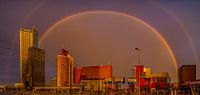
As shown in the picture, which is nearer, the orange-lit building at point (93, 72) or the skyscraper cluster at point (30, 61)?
the skyscraper cluster at point (30, 61)

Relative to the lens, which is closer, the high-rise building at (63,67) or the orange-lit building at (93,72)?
the high-rise building at (63,67)

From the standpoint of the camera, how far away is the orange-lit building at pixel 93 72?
386 feet

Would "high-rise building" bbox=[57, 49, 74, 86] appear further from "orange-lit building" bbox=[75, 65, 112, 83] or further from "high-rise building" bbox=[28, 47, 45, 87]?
"high-rise building" bbox=[28, 47, 45, 87]

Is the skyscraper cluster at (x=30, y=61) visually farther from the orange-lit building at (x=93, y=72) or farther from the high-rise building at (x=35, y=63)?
the orange-lit building at (x=93, y=72)

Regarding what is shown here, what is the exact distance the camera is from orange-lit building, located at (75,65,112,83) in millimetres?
117550

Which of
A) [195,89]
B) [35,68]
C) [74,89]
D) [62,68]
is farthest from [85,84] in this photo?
[195,89]

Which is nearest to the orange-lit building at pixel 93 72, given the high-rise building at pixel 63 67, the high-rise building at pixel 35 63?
the high-rise building at pixel 63 67

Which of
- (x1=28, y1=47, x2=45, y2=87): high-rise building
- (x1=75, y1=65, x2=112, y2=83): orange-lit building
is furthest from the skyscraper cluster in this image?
(x1=75, y1=65, x2=112, y2=83): orange-lit building

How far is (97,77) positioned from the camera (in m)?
121

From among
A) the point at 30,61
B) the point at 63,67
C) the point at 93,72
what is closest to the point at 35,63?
the point at 30,61

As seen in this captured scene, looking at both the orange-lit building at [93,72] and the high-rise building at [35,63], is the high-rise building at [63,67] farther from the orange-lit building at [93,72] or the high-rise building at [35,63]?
the high-rise building at [35,63]

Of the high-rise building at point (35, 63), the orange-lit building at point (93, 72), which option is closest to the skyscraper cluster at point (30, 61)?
the high-rise building at point (35, 63)

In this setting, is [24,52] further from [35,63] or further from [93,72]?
[93,72]

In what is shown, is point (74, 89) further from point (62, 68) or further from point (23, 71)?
point (23, 71)
